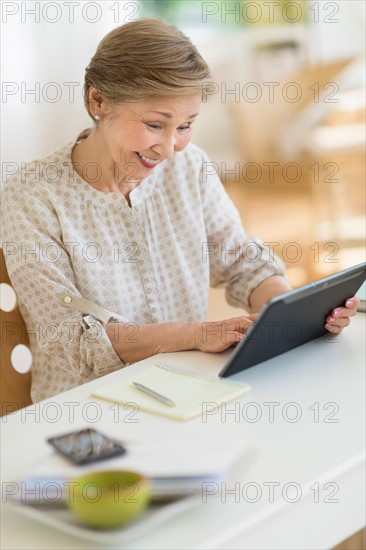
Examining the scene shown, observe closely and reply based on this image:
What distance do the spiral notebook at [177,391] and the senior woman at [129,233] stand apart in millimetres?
163

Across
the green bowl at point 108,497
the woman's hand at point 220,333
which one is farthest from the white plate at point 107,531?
the woman's hand at point 220,333

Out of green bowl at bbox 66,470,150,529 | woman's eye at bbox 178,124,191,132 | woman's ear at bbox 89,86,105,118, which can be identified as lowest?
green bowl at bbox 66,470,150,529

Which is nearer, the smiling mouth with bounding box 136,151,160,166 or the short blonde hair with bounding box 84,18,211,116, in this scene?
the short blonde hair with bounding box 84,18,211,116

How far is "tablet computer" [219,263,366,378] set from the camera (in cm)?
145

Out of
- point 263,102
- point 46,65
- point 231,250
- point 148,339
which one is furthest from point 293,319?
point 263,102

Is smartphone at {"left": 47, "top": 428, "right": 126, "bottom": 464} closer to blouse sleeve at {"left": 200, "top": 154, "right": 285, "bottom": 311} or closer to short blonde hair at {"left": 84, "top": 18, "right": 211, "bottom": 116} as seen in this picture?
short blonde hair at {"left": 84, "top": 18, "right": 211, "bottom": 116}

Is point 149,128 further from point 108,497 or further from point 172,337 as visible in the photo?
point 108,497

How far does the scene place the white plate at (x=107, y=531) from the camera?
0.99m

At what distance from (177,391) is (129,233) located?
24.6 inches

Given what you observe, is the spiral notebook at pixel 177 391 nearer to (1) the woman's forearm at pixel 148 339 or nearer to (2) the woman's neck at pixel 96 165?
(1) the woman's forearm at pixel 148 339

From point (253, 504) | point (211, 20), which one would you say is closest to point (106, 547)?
point (253, 504)

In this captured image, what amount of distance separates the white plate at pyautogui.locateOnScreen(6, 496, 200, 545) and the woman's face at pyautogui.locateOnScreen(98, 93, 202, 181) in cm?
96

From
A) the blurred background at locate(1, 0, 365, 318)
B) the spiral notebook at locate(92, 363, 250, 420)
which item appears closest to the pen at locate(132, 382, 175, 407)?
the spiral notebook at locate(92, 363, 250, 420)

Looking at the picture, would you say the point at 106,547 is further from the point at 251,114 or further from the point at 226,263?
the point at 251,114
